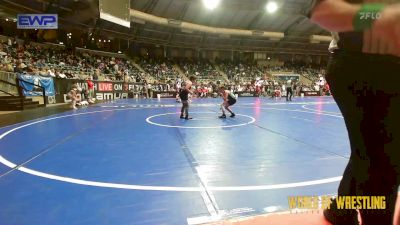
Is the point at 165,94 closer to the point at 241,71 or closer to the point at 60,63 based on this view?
the point at 60,63

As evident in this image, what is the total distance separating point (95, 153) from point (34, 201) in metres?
2.46

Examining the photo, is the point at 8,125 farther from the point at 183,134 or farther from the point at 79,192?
the point at 79,192

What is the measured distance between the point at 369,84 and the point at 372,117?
157mm

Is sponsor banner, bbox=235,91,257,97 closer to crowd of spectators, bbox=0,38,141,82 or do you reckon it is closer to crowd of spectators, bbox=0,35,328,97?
crowd of spectators, bbox=0,35,328,97

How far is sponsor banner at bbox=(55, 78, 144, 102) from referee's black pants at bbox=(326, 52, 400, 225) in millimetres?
19524

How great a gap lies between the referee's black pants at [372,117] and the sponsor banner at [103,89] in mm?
19524

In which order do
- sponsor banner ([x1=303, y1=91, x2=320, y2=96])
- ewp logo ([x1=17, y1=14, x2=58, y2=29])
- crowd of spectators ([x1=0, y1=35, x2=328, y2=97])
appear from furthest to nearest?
sponsor banner ([x1=303, y1=91, x2=320, y2=96]), crowd of spectators ([x1=0, y1=35, x2=328, y2=97]), ewp logo ([x1=17, y1=14, x2=58, y2=29])

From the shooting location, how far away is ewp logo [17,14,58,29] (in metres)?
17.9

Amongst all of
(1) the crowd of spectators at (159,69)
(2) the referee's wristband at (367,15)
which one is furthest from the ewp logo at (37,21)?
(2) the referee's wristband at (367,15)

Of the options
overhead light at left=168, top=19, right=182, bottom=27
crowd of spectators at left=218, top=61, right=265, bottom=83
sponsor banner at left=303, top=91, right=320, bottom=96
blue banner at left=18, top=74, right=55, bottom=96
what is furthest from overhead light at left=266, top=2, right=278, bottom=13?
blue banner at left=18, top=74, right=55, bottom=96

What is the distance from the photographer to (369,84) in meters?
1.37

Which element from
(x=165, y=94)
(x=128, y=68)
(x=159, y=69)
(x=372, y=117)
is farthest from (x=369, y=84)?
(x=159, y=69)

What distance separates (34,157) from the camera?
212 inches

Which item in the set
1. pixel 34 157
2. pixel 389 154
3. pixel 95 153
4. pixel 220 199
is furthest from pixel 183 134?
pixel 389 154
